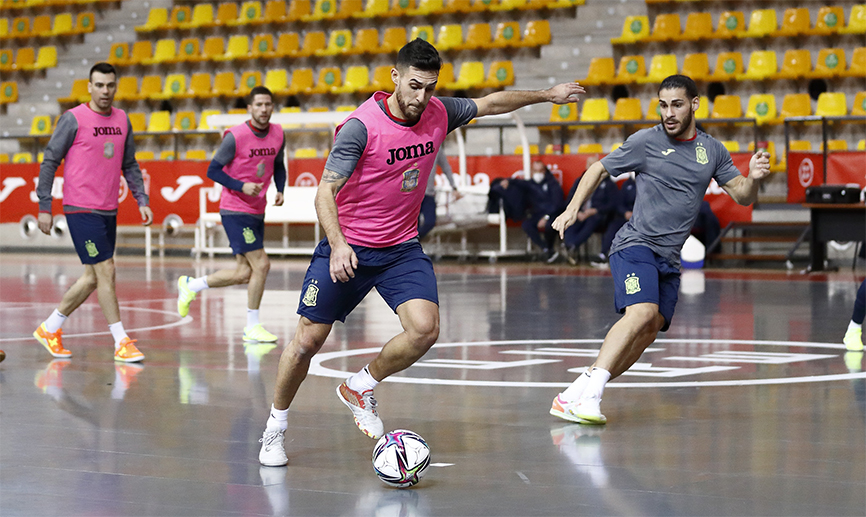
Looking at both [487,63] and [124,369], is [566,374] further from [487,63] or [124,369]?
[487,63]

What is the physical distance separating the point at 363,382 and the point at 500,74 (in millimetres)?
19351

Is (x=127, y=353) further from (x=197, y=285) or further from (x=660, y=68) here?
(x=660, y=68)

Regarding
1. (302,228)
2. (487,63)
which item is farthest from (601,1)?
(302,228)

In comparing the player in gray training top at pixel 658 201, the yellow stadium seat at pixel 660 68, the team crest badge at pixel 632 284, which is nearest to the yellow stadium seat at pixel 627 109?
the yellow stadium seat at pixel 660 68

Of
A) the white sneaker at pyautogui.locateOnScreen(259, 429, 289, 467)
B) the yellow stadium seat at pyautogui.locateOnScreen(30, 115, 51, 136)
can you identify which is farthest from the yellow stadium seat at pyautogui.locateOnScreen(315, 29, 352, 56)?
the white sneaker at pyautogui.locateOnScreen(259, 429, 289, 467)

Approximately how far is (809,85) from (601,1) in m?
5.05

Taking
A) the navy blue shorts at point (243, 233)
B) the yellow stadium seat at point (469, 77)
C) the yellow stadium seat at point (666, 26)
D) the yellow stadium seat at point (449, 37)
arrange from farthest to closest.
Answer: the yellow stadium seat at point (449, 37) → the yellow stadium seat at point (469, 77) → the yellow stadium seat at point (666, 26) → the navy blue shorts at point (243, 233)

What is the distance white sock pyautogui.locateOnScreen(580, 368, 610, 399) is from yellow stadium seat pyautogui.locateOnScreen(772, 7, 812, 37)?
693 inches

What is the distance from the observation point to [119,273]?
62.7 ft

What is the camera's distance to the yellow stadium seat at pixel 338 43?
2655 centimetres

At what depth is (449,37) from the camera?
25.5 m

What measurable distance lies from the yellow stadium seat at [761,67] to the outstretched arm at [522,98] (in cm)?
1678

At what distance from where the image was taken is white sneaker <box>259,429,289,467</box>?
5.23 meters

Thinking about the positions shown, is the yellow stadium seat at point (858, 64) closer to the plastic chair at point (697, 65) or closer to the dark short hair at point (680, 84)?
the plastic chair at point (697, 65)
